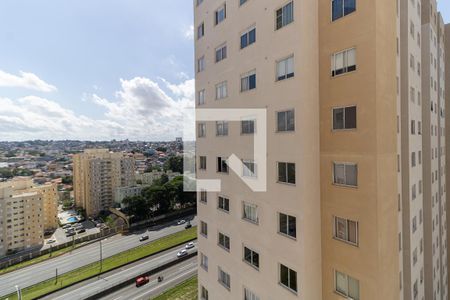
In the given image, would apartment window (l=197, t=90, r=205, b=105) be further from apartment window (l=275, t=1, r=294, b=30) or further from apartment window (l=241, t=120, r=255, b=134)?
apartment window (l=275, t=1, r=294, b=30)

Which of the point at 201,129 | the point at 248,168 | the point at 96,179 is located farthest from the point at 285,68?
the point at 96,179

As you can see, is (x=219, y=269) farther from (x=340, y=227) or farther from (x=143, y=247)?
(x=143, y=247)

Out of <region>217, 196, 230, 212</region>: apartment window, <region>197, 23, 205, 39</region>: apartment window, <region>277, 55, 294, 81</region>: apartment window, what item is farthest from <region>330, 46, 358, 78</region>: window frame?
<region>197, 23, 205, 39</region>: apartment window

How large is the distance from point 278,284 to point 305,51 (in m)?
8.77

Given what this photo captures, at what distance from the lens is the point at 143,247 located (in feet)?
175

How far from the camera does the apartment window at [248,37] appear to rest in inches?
395

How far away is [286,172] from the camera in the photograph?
8672 mm

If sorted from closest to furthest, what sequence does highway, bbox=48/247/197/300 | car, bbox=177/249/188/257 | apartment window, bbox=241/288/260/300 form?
1. apartment window, bbox=241/288/260/300
2. highway, bbox=48/247/197/300
3. car, bbox=177/249/188/257

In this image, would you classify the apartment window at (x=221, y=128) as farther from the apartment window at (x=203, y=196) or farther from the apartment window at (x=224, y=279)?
the apartment window at (x=224, y=279)

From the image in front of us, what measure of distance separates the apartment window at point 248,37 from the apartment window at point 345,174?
6244 mm

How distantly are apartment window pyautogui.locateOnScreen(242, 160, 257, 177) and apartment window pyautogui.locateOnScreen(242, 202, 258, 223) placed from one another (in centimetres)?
137

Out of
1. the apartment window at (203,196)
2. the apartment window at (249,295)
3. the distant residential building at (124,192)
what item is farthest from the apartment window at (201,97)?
the distant residential building at (124,192)

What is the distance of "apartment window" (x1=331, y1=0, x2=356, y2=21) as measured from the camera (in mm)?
7750

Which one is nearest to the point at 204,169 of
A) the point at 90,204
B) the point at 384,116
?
the point at 384,116
